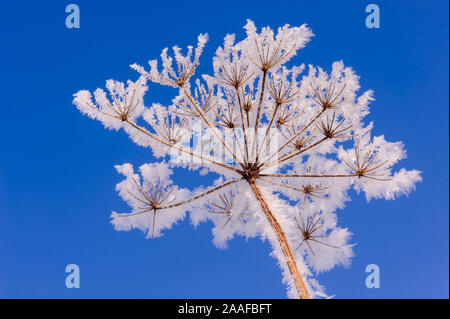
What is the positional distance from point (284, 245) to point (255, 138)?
6.13ft

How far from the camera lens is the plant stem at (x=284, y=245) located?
4137mm

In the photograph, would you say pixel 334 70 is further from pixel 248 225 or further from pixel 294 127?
pixel 248 225

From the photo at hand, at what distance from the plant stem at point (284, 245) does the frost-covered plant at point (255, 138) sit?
5 centimetres

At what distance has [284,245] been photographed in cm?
453

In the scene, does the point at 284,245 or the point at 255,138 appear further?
the point at 255,138

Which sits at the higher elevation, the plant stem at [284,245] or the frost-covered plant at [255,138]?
the frost-covered plant at [255,138]

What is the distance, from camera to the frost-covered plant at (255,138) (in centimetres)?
538

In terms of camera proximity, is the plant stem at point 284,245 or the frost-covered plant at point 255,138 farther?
the frost-covered plant at point 255,138

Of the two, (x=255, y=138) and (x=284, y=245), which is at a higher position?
(x=255, y=138)

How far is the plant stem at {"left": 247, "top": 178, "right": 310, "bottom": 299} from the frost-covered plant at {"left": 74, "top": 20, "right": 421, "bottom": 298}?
5 cm

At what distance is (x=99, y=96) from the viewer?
5.57m
